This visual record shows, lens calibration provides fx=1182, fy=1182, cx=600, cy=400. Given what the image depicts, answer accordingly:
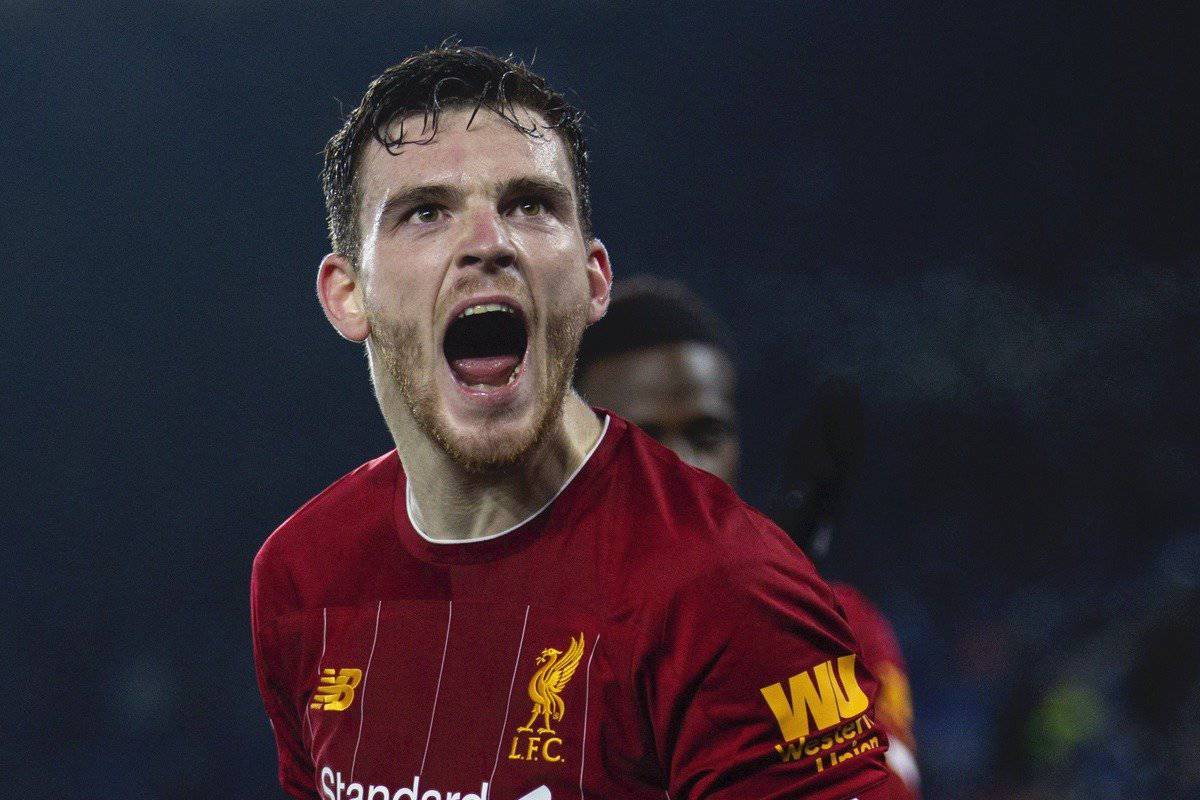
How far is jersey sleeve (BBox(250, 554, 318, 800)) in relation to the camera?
1.57 m

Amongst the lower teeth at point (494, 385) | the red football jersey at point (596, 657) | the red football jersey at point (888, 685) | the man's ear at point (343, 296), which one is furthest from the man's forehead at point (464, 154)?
the red football jersey at point (888, 685)

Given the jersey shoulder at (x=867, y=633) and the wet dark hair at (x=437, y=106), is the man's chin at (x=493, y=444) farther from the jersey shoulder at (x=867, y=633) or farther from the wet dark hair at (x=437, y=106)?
the jersey shoulder at (x=867, y=633)

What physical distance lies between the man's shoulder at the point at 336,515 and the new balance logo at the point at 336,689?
18 centimetres

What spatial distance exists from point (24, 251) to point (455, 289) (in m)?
5.50

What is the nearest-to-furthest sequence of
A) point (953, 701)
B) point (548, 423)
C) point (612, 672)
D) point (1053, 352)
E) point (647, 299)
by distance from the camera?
point (612, 672) → point (548, 423) → point (647, 299) → point (953, 701) → point (1053, 352)

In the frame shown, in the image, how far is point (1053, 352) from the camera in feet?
19.5

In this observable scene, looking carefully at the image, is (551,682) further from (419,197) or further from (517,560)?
(419,197)

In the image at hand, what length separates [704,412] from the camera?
8.21 ft

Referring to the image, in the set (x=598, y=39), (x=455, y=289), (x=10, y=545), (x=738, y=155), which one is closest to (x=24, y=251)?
(x=10, y=545)

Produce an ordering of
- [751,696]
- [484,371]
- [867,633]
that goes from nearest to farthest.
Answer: [751,696], [484,371], [867,633]

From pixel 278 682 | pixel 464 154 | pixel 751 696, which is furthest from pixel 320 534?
pixel 751 696

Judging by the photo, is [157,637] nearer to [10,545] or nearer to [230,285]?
[10,545]

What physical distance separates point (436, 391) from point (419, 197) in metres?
0.22

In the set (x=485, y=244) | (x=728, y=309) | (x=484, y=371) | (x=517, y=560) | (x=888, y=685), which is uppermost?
(x=728, y=309)
